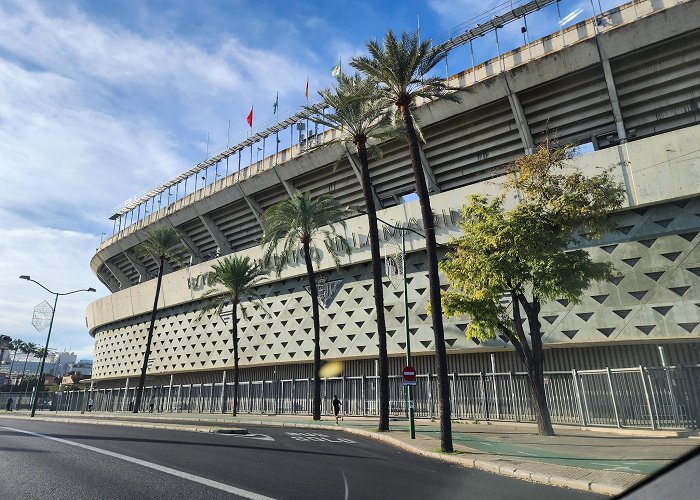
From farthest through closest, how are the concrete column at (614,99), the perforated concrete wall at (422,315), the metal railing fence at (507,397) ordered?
the concrete column at (614,99)
the perforated concrete wall at (422,315)
the metal railing fence at (507,397)

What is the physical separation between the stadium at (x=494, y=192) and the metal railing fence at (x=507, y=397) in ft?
0.23

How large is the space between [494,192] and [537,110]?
563 cm

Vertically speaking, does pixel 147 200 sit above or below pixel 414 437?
above

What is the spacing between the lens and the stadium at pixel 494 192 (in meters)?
20.0

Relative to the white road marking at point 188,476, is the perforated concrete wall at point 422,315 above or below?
above

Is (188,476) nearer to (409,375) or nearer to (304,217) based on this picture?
(409,375)

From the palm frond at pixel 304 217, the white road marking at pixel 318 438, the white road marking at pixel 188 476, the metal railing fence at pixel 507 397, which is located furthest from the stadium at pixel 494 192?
the white road marking at pixel 188 476

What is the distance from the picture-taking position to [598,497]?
7.71 meters

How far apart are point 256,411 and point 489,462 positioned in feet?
82.7

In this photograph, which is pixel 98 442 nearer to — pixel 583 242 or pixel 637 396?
pixel 637 396

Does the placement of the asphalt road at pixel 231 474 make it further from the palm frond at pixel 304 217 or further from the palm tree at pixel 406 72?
the palm frond at pixel 304 217

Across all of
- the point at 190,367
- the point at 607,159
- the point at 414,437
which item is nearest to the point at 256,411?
the point at 190,367

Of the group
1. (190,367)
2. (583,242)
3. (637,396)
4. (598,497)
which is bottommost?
(598,497)

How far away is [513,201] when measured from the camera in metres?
24.5
